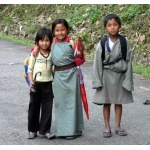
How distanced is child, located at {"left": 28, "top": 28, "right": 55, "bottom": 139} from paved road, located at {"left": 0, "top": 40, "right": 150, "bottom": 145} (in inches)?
7.2

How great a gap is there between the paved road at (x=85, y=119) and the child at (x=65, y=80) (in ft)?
0.68

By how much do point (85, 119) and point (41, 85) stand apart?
1206mm

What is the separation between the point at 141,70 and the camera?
9656 mm

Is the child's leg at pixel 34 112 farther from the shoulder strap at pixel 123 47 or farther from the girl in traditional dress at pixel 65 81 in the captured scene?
the shoulder strap at pixel 123 47

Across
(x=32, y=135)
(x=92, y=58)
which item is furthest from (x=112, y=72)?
(x=92, y=58)

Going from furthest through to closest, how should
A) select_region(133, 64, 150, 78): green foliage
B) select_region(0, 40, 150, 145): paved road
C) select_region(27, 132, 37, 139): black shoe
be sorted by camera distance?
select_region(133, 64, 150, 78): green foliage → select_region(27, 132, 37, 139): black shoe → select_region(0, 40, 150, 145): paved road

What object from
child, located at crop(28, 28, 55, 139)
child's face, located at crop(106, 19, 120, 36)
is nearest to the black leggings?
child, located at crop(28, 28, 55, 139)

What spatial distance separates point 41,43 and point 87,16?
8.55m

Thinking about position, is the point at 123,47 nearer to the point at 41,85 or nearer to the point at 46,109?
the point at 41,85

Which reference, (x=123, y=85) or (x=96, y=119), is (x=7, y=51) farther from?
(x=123, y=85)

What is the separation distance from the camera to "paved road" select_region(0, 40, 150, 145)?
5273mm

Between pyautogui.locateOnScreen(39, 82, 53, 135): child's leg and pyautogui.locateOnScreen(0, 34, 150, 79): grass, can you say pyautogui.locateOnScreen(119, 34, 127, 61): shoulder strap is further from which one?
pyautogui.locateOnScreen(0, 34, 150, 79): grass

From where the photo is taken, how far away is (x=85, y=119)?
245 inches

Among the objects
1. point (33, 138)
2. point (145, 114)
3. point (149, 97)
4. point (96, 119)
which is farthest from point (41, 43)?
point (149, 97)
